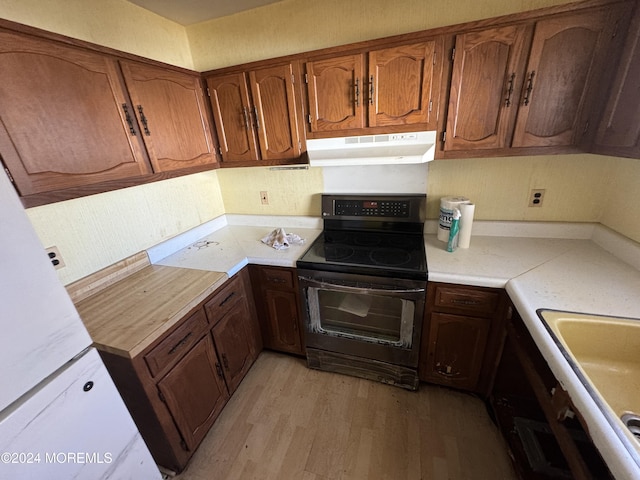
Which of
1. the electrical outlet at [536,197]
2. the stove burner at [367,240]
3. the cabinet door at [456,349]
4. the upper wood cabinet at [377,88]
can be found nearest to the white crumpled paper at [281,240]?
the stove burner at [367,240]

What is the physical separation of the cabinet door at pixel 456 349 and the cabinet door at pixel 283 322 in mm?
846

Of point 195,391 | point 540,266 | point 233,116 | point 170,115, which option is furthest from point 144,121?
point 540,266

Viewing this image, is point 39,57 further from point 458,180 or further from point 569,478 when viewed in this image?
point 569,478

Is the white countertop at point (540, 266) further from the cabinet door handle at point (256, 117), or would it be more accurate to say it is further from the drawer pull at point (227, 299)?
the cabinet door handle at point (256, 117)

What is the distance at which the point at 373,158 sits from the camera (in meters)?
1.44

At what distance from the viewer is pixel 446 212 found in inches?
63.0

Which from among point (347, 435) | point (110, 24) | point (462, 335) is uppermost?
point (110, 24)

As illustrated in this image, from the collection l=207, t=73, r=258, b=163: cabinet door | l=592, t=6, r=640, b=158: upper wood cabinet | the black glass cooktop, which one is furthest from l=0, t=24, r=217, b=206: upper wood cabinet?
l=592, t=6, r=640, b=158: upper wood cabinet

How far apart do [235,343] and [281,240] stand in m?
0.72

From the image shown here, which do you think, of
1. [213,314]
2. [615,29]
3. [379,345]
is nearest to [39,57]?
[213,314]

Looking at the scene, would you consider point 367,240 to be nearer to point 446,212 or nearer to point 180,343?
point 446,212

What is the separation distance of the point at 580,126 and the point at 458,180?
0.59 meters

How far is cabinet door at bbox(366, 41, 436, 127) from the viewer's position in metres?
1.29

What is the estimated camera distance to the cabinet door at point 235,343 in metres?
1.51
